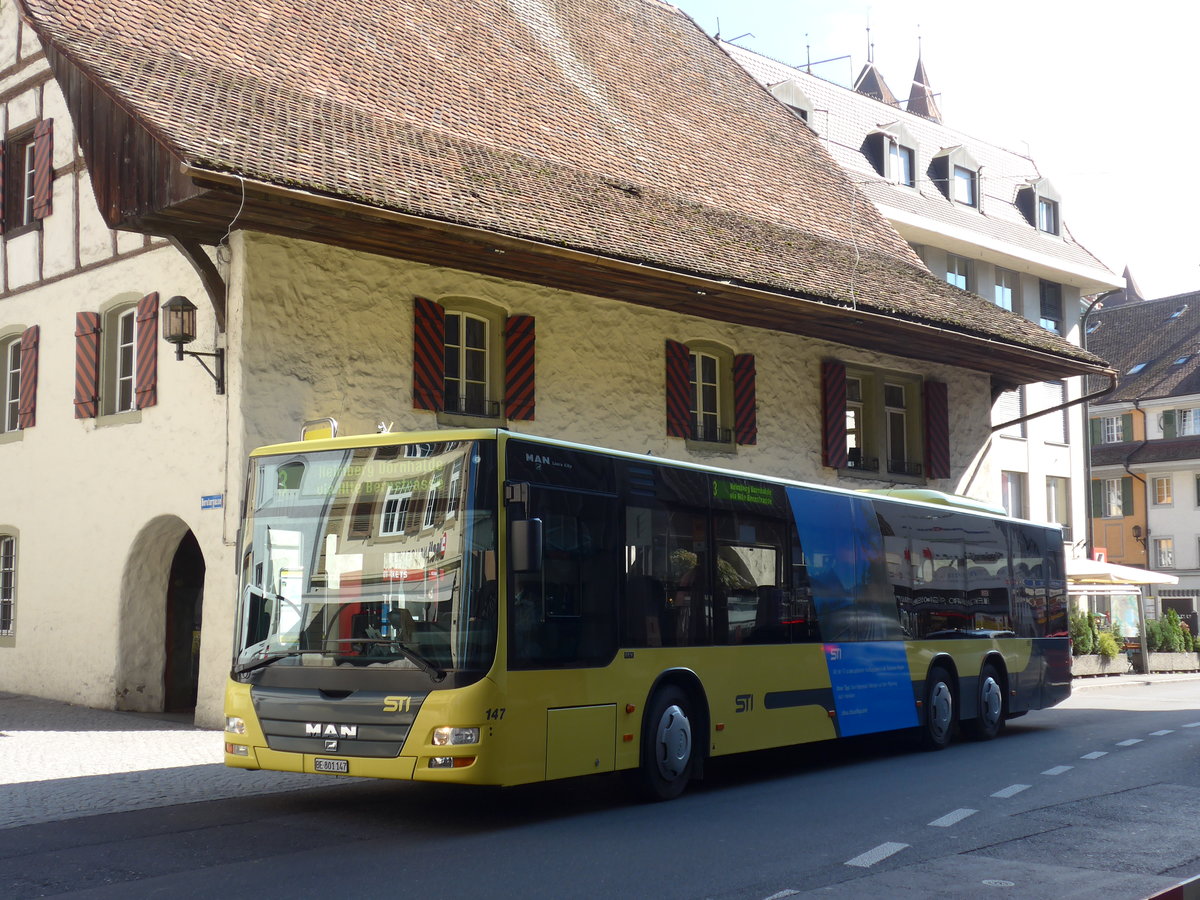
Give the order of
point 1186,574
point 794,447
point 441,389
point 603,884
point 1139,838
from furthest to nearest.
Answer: point 1186,574 → point 794,447 → point 441,389 → point 1139,838 → point 603,884

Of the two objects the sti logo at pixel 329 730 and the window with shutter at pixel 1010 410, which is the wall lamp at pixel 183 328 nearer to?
the sti logo at pixel 329 730

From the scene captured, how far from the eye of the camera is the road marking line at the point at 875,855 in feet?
25.2

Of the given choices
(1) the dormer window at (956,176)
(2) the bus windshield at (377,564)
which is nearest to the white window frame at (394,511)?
(2) the bus windshield at (377,564)

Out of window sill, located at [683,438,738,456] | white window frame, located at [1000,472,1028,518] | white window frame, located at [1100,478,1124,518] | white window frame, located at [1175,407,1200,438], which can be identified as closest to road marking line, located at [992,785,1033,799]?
window sill, located at [683,438,738,456]

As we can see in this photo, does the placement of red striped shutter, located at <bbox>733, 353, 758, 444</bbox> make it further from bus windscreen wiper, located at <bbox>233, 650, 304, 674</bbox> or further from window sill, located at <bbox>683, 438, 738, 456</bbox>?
bus windscreen wiper, located at <bbox>233, 650, 304, 674</bbox>

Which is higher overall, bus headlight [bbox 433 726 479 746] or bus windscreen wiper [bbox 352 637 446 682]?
bus windscreen wiper [bbox 352 637 446 682]

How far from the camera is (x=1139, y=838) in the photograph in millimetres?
8617

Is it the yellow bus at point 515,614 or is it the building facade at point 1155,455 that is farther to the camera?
the building facade at point 1155,455

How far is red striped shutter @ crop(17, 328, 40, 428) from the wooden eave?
12.9 feet

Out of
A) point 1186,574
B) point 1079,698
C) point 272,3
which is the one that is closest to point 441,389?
point 272,3

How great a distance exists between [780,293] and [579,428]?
10.8 ft

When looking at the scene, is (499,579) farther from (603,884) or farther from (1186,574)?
(1186,574)

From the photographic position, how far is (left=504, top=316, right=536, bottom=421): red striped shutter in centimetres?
1820

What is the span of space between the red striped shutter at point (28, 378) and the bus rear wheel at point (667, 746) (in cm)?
1229
